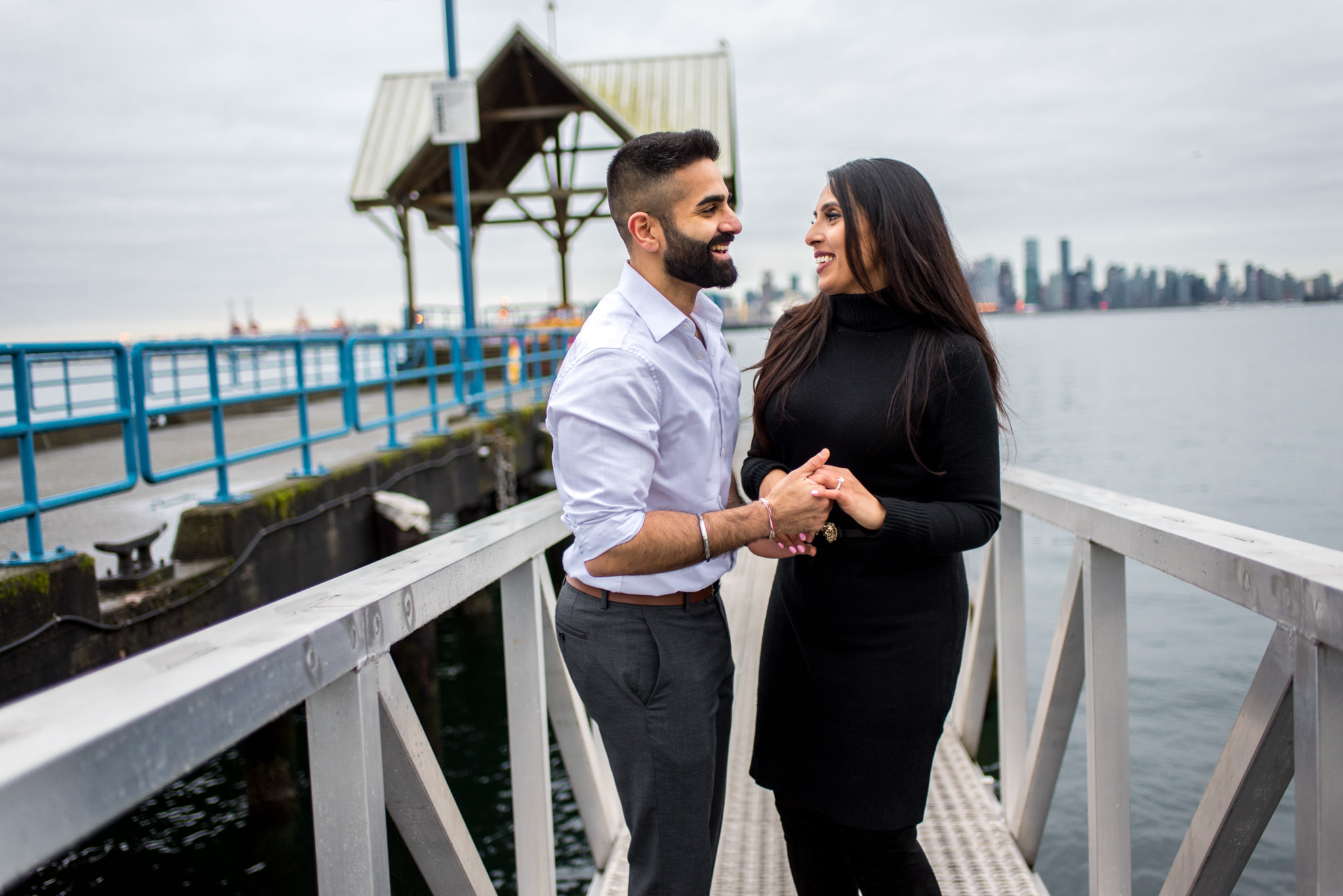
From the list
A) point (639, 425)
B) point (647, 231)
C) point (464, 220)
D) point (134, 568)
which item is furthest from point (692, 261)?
point (464, 220)

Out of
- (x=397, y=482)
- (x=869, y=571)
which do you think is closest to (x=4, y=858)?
(x=869, y=571)

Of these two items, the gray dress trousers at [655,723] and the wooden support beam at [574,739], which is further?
the wooden support beam at [574,739]

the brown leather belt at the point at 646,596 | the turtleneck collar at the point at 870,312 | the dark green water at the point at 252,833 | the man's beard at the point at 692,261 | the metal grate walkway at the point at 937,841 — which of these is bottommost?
the dark green water at the point at 252,833

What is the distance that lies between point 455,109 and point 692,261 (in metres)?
9.56

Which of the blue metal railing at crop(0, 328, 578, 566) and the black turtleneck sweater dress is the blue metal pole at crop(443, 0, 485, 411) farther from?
the black turtleneck sweater dress

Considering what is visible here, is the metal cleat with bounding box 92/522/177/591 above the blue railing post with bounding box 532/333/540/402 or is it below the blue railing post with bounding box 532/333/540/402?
below

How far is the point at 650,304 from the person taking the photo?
5.92ft

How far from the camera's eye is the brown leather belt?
72.0 inches

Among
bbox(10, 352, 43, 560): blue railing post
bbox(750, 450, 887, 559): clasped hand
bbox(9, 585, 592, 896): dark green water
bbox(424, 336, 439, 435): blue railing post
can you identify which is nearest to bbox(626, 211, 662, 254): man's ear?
bbox(750, 450, 887, 559): clasped hand

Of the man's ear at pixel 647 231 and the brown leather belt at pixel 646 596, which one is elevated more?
the man's ear at pixel 647 231

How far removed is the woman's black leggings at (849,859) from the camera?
6.77 feet

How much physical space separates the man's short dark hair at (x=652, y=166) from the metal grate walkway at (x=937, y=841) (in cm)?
185

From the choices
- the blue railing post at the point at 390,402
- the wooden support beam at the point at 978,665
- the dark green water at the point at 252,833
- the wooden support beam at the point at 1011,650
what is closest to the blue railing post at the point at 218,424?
the dark green water at the point at 252,833

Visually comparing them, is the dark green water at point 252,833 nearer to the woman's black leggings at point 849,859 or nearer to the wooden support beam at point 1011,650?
the wooden support beam at point 1011,650
